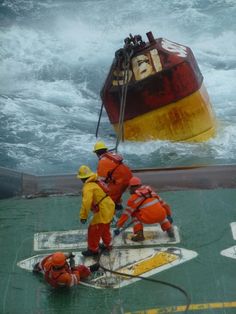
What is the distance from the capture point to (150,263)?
8.20 m

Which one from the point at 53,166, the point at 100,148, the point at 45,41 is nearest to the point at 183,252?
the point at 100,148

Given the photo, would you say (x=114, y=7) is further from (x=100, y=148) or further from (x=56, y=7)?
(x=100, y=148)

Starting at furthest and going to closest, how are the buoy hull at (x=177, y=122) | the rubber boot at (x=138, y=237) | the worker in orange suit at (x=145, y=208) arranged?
the buoy hull at (x=177, y=122), the rubber boot at (x=138, y=237), the worker in orange suit at (x=145, y=208)

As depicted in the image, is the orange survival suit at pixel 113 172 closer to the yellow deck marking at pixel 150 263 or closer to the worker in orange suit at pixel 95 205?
the worker in orange suit at pixel 95 205

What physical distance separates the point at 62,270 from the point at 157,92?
22.4 ft

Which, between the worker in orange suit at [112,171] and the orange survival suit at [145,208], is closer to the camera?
the orange survival suit at [145,208]

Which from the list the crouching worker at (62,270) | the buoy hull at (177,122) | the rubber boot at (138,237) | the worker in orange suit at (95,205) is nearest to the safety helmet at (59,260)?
the crouching worker at (62,270)

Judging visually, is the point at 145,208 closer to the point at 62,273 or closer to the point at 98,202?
the point at 98,202

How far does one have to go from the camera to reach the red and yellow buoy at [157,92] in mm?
13289

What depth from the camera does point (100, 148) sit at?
30.6 feet

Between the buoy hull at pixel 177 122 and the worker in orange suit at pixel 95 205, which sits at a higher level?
the buoy hull at pixel 177 122

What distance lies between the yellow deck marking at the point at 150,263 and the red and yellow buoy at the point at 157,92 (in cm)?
503

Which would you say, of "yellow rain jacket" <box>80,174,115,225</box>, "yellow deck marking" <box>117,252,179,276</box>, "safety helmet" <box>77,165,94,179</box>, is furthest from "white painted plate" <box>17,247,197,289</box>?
"safety helmet" <box>77,165,94,179</box>

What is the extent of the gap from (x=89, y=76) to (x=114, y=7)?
8766 millimetres
